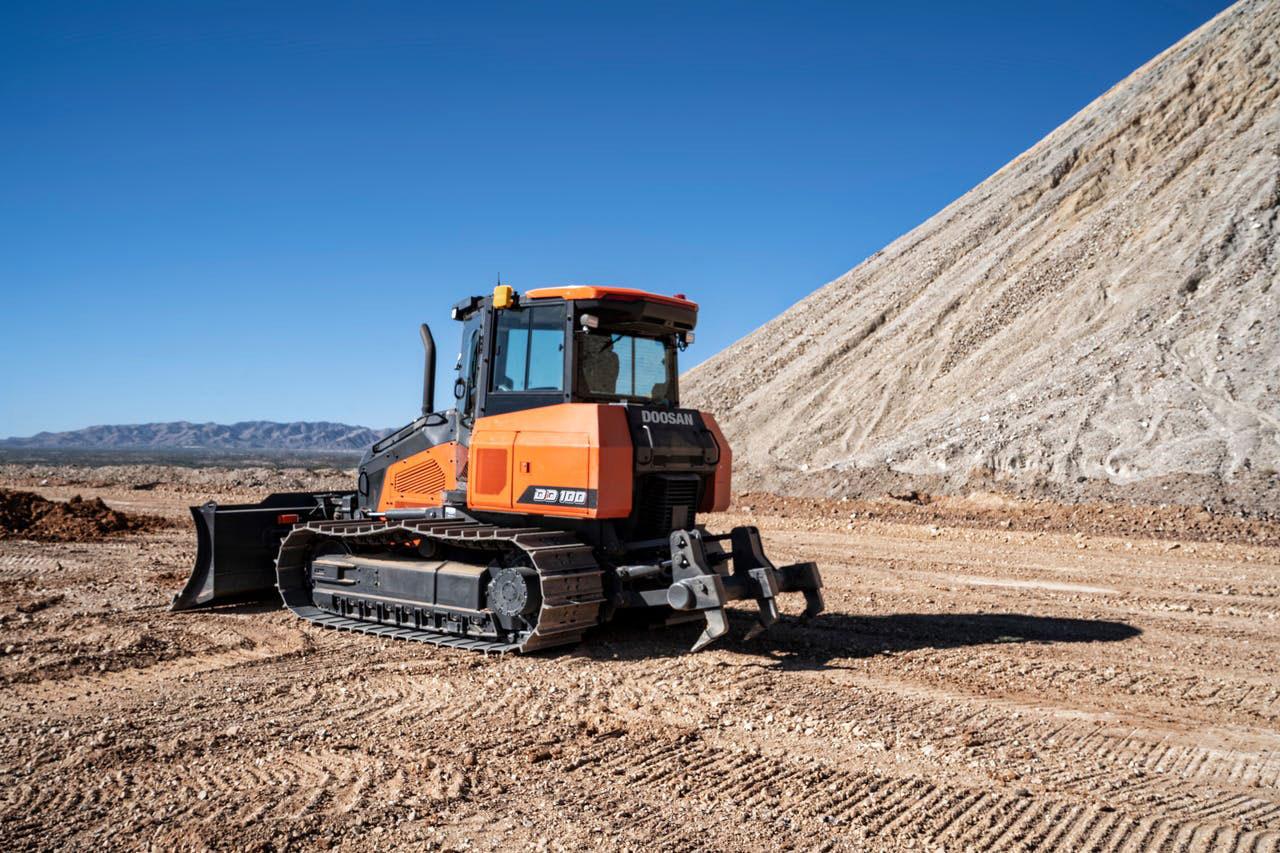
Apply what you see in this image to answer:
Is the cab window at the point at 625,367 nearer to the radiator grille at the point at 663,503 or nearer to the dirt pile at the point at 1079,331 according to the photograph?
the radiator grille at the point at 663,503

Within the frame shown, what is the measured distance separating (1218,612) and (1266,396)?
1197 cm

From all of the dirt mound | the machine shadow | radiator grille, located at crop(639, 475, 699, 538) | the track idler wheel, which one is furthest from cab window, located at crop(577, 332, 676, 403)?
the dirt mound

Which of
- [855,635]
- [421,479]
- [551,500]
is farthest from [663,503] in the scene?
[421,479]

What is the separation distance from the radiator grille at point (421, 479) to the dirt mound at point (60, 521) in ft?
33.1

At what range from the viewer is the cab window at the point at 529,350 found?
8.38 m

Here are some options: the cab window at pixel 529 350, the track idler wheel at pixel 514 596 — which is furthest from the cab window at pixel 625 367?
the track idler wheel at pixel 514 596

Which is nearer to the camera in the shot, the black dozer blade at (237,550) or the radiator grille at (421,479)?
the radiator grille at (421,479)

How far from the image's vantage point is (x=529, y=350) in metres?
8.55

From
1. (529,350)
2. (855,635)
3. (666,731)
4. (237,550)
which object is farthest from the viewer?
(237,550)

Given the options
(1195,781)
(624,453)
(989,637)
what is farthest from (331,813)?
(989,637)

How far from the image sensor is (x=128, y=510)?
2291cm

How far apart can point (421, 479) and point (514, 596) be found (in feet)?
6.53

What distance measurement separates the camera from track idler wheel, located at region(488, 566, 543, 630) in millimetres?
8016

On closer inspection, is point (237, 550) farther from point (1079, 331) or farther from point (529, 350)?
point (1079, 331)
